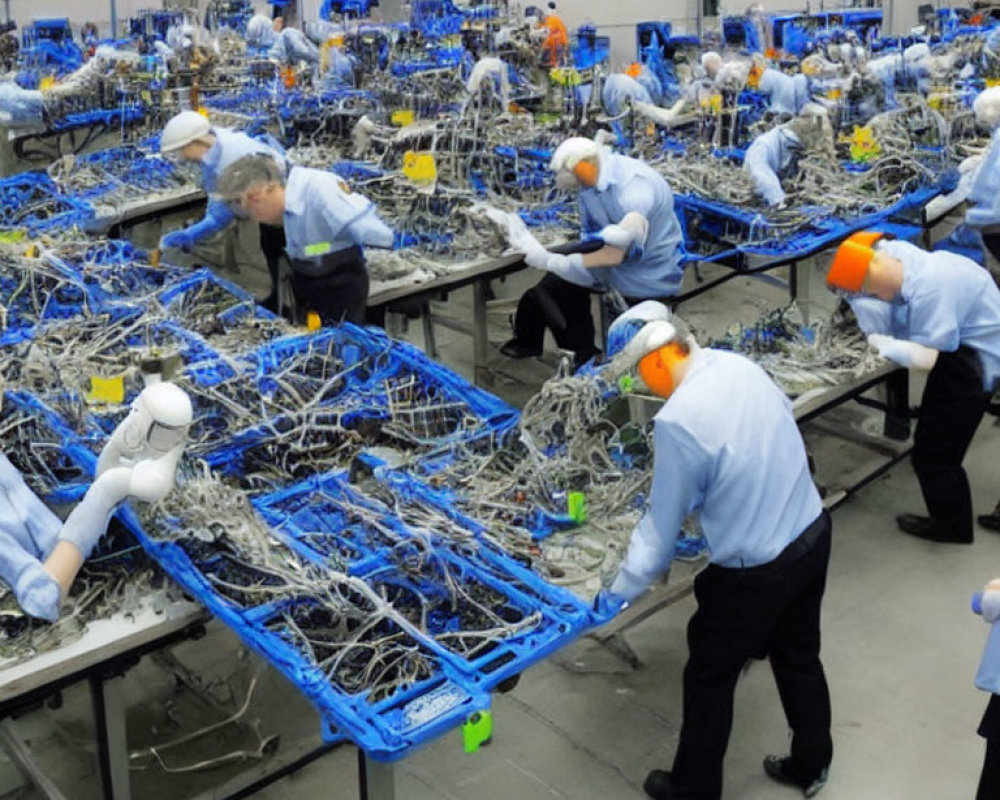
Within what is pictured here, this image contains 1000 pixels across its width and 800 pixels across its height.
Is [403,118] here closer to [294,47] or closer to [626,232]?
[626,232]

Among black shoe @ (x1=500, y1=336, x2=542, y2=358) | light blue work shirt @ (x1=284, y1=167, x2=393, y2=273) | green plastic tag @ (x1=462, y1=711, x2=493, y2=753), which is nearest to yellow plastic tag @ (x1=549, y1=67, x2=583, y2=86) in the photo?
black shoe @ (x1=500, y1=336, x2=542, y2=358)

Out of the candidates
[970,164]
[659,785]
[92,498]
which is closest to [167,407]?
[92,498]

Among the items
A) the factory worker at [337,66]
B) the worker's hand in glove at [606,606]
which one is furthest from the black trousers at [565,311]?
the factory worker at [337,66]

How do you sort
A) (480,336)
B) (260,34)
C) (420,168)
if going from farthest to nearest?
(260,34) < (480,336) < (420,168)

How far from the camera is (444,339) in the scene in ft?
21.6

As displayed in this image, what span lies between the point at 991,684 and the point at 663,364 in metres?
0.96

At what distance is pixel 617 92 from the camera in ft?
28.6

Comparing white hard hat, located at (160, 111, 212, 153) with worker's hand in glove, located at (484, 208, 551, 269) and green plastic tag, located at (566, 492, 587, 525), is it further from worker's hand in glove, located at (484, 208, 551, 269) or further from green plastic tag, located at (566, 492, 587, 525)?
green plastic tag, located at (566, 492, 587, 525)

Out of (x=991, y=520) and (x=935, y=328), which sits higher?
(x=935, y=328)

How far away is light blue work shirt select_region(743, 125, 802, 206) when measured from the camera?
5.87m

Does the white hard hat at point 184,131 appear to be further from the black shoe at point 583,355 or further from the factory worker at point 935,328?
the factory worker at point 935,328

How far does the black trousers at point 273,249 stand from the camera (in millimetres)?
5551

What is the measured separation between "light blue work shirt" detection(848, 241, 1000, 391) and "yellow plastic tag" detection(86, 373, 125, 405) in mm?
2337

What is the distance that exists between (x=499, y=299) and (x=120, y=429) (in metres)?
4.22
